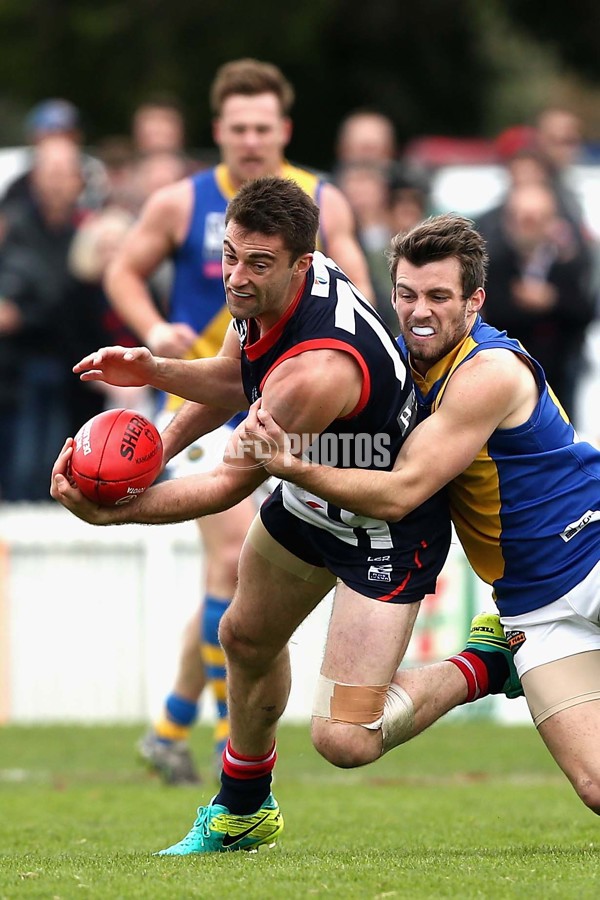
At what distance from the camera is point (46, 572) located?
35.1 ft

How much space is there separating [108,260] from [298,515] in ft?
22.1

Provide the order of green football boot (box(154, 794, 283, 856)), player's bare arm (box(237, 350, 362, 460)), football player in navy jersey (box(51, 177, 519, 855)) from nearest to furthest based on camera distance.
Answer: player's bare arm (box(237, 350, 362, 460)) < football player in navy jersey (box(51, 177, 519, 855)) < green football boot (box(154, 794, 283, 856))

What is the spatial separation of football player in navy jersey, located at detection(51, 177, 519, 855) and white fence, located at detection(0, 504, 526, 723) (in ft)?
15.2

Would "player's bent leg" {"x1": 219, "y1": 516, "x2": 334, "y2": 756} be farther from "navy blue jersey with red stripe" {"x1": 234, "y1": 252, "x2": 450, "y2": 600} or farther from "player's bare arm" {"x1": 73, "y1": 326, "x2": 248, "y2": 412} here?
"player's bare arm" {"x1": 73, "y1": 326, "x2": 248, "y2": 412}

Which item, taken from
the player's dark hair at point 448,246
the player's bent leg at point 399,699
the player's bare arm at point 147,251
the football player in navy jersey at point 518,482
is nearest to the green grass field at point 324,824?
the player's bent leg at point 399,699

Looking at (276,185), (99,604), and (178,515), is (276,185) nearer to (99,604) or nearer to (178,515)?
(178,515)

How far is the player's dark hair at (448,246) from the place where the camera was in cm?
545

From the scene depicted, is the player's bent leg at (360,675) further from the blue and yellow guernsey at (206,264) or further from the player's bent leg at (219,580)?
the blue and yellow guernsey at (206,264)

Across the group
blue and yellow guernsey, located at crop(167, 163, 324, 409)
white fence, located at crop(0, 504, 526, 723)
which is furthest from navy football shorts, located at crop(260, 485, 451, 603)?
white fence, located at crop(0, 504, 526, 723)

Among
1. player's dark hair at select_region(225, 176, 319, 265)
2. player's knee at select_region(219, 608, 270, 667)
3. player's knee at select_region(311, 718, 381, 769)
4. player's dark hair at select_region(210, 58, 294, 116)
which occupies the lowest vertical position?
player's knee at select_region(311, 718, 381, 769)

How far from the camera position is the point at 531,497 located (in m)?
5.53

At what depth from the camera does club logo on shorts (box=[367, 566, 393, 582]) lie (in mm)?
A: 5504

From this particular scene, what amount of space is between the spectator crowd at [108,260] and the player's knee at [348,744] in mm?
6141

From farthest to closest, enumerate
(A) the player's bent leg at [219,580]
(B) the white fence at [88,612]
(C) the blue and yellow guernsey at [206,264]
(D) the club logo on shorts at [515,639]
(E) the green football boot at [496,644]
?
(B) the white fence at [88,612], (C) the blue and yellow guernsey at [206,264], (A) the player's bent leg at [219,580], (E) the green football boot at [496,644], (D) the club logo on shorts at [515,639]
